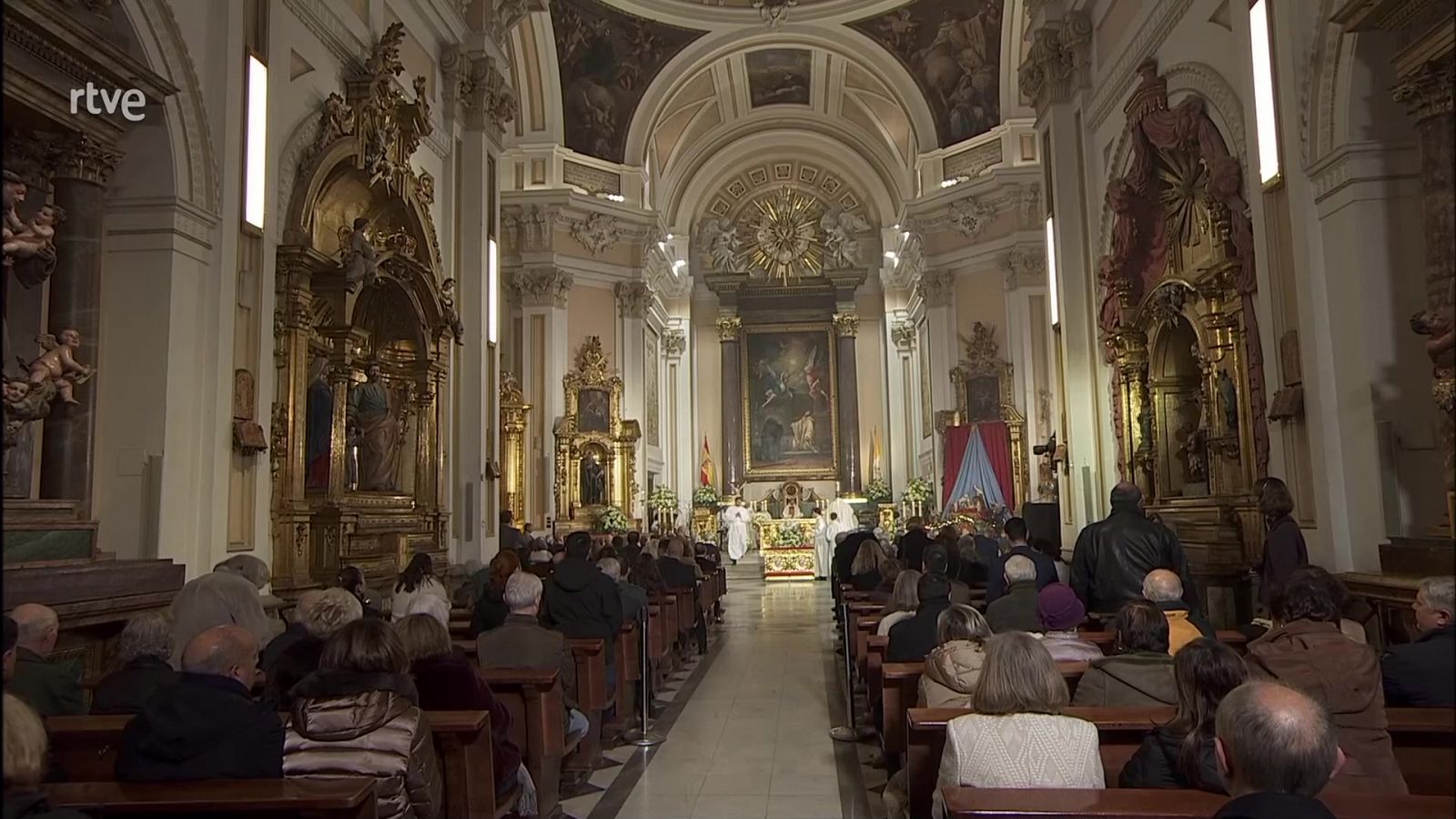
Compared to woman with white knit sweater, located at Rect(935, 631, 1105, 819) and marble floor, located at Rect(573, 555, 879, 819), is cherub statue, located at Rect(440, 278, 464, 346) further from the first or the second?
woman with white knit sweater, located at Rect(935, 631, 1105, 819)

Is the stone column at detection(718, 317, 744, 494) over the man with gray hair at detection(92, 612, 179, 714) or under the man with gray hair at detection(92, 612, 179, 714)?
over

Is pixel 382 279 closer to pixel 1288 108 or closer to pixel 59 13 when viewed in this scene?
pixel 59 13

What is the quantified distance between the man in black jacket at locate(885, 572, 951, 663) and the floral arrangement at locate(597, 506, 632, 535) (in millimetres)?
12969

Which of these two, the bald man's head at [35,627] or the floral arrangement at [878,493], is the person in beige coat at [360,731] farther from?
the floral arrangement at [878,493]

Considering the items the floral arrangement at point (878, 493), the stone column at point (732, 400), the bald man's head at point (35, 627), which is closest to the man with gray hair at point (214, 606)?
the bald man's head at point (35, 627)

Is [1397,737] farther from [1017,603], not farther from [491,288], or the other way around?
[491,288]

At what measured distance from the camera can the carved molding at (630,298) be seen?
2077cm

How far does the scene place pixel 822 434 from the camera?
88.5 ft

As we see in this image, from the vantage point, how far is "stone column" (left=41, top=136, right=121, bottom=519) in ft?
19.0

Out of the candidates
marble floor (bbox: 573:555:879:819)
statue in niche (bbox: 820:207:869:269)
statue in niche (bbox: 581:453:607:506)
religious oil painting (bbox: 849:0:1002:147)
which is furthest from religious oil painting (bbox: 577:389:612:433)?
statue in niche (bbox: 820:207:869:269)

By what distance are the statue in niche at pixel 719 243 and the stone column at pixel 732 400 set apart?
156cm

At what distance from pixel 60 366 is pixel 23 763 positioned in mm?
4436

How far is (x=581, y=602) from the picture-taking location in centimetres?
636

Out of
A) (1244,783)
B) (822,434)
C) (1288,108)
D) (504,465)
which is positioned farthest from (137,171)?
(822,434)
